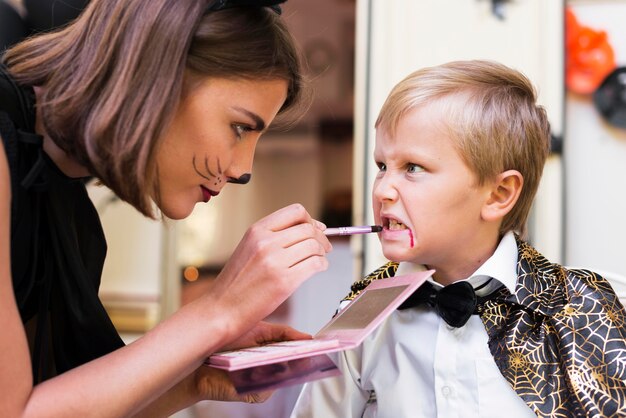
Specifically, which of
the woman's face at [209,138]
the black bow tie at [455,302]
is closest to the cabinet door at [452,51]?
the black bow tie at [455,302]

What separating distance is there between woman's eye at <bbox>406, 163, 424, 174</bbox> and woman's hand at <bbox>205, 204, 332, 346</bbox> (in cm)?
25

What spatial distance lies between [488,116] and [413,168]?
154 mm

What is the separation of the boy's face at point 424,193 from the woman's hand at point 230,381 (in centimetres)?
21

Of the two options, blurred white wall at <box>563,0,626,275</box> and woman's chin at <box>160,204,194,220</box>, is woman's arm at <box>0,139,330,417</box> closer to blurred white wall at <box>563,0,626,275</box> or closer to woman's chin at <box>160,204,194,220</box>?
woman's chin at <box>160,204,194,220</box>

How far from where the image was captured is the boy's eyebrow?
0.99 m

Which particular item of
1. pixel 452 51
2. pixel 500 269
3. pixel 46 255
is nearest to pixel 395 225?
pixel 500 269

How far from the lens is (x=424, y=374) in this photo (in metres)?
1.11

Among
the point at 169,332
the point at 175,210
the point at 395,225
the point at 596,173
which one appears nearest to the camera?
the point at 169,332

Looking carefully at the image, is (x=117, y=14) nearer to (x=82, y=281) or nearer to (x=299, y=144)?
(x=82, y=281)

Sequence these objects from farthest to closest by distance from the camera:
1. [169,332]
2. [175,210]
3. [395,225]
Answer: [395,225] → [175,210] → [169,332]

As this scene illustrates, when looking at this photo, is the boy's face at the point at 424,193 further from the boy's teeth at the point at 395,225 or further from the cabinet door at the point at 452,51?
the cabinet door at the point at 452,51

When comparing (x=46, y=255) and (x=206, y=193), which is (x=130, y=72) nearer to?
(x=206, y=193)

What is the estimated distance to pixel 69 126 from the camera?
0.96m

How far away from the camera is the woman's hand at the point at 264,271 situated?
3.05 ft
